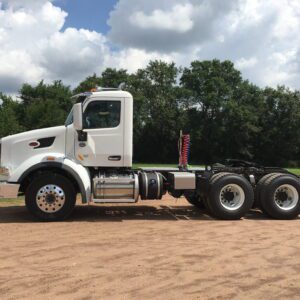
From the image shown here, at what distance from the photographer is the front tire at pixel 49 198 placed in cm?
1052

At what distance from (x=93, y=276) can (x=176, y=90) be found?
72732mm

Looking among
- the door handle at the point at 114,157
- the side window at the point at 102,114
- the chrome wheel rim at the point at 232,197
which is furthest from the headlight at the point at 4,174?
the chrome wheel rim at the point at 232,197

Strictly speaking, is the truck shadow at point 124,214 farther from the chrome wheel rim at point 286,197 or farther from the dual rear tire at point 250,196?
the chrome wheel rim at point 286,197

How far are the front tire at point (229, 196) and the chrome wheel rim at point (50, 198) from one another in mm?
3382

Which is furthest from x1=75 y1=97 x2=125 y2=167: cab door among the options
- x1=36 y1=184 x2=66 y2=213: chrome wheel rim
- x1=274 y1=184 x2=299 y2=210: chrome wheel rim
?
x1=274 y1=184 x2=299 y2=210: chrome wheel rim

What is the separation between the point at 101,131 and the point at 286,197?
4779 millimetres

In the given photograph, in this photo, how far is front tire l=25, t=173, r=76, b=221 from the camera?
10516mm

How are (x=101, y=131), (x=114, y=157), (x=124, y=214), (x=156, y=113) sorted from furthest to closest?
(x=156, y=113)
(x=124, y=214)
(x=114, y=157)
(x=101, y=131)

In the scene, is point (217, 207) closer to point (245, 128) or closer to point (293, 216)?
point (293, 216)

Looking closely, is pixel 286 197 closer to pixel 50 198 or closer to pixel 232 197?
pixel 232 197

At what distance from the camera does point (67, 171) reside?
420 inches

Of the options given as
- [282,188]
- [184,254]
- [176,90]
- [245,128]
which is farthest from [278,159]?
[184,254]

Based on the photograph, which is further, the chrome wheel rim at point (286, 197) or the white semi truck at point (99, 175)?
the chrome wheel rim at point (286, 197)

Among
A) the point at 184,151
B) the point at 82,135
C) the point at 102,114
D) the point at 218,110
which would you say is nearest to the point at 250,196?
the point at 184,151
